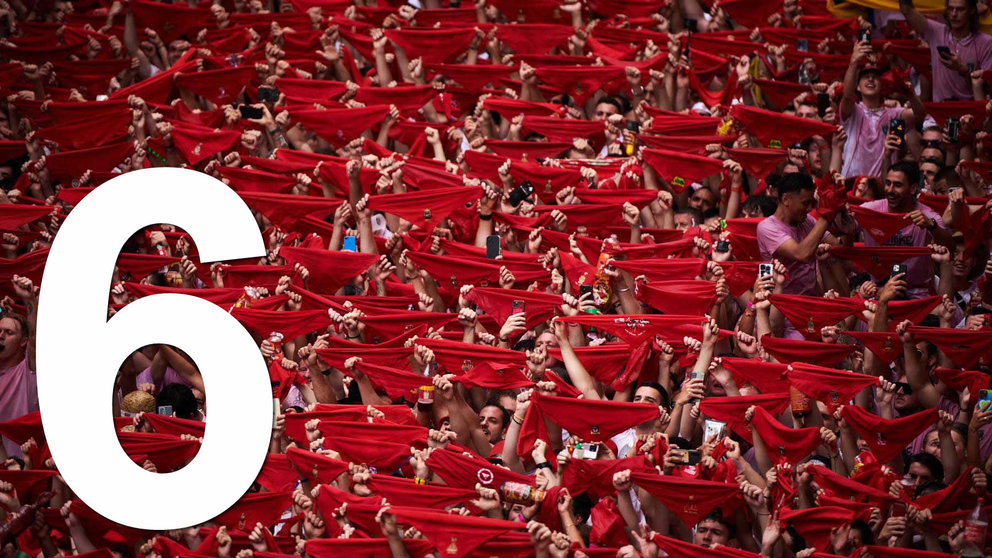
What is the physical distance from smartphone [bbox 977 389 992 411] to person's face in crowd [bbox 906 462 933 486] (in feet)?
1.40

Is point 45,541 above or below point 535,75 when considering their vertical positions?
below

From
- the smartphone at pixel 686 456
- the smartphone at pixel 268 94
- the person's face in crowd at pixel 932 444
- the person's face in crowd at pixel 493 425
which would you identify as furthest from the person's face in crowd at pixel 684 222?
the smartphone at pixel 268 94

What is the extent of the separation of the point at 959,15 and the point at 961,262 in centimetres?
224

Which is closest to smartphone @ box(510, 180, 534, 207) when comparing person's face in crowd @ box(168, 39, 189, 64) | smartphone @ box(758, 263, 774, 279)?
smartphone @ box(758, 263, 774, 279)

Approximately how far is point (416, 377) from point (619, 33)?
413 cm

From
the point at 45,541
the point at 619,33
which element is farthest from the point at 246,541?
the point at 619,33

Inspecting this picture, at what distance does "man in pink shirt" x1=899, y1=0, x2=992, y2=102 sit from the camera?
1045 centimetres

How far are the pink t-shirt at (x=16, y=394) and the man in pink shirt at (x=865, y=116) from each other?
17.1 feet

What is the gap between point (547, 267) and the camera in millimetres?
9281

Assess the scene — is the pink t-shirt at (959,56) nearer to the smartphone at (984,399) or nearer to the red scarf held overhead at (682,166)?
the red scarf held overhead at (682,166)

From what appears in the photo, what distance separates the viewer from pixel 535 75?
1109 centimetres

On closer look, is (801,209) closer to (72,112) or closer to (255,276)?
(255,276)

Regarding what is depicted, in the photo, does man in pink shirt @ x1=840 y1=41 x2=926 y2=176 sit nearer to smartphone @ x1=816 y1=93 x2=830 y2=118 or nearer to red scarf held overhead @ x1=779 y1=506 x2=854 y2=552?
smartphone @ x1=816 y1=93 x2=830 y2=118

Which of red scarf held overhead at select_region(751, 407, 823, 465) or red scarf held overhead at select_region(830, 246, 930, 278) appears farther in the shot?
red scarf held overhead at select_region(830, 246, 930, 278)
